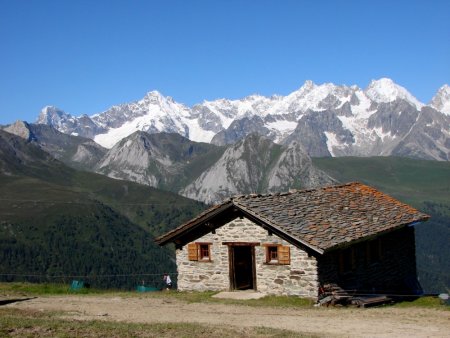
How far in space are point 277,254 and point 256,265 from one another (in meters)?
1.63

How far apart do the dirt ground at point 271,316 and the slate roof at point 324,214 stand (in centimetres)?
458

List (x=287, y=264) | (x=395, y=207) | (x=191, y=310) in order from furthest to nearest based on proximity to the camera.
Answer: (x=395, y=207) → (x=287, y=264) → (x=191, y=310)

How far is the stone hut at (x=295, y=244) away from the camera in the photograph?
33031mm

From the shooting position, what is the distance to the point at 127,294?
118 ft

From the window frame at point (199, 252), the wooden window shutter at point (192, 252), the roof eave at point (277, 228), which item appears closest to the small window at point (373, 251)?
the roof eave at point (277, 228)

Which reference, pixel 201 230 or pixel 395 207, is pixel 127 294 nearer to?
pixel 201 230

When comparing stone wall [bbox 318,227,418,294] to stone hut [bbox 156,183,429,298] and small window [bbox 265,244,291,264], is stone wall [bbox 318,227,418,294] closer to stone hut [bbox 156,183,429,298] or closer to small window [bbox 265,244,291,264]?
stone hut [bbox 156,183,429,298]

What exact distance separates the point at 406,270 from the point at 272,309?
56.0 ft

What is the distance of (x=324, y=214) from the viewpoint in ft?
121

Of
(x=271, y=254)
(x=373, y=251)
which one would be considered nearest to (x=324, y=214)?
(x=373, y=251)

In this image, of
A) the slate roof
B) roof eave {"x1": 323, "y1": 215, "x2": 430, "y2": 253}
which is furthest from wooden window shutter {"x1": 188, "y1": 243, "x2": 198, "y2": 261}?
roof eave {"x1": 323, "y1": 215, "x2": 430, "y2": 253}

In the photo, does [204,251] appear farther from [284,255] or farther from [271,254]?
[284,255]

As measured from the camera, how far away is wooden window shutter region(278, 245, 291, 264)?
33.3 m

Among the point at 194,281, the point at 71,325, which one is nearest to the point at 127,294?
the point at 194,281
